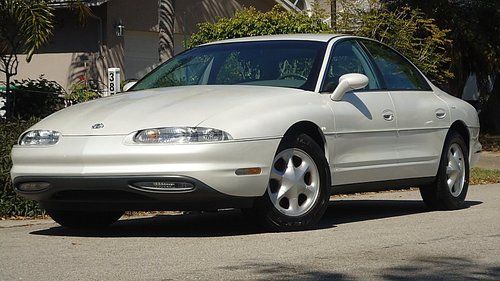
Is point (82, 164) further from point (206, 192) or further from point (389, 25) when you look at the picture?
point (389, 25)

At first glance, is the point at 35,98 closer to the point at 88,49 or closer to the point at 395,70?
the point at 88,49

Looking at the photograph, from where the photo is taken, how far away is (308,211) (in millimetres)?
7965

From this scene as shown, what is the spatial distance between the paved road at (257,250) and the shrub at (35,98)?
5.91 meters

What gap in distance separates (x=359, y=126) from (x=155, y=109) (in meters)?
1.80

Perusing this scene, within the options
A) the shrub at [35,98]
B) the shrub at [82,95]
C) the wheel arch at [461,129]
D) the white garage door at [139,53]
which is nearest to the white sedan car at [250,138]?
the wheel arch at [461,129]

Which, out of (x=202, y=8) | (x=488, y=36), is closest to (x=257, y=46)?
(x=202, y=8)

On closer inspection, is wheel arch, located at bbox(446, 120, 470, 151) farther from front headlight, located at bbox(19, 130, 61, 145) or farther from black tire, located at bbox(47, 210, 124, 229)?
front headlight, located at bbox(19, 130, 61, 145)

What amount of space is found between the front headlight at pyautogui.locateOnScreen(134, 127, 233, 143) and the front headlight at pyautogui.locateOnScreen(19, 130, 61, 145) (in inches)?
29.4

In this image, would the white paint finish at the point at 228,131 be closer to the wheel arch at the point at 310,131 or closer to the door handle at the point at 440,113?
the wheel arch at the point at 310,131

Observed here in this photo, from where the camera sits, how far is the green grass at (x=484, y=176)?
14562mm

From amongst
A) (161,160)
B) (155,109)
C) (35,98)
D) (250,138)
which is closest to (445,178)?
(250,138)

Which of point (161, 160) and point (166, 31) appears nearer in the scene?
point (161, 160)

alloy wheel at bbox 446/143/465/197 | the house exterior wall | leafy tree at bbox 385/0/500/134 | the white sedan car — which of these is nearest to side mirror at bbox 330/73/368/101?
the white sedan car

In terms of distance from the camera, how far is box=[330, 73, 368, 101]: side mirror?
8273mm
